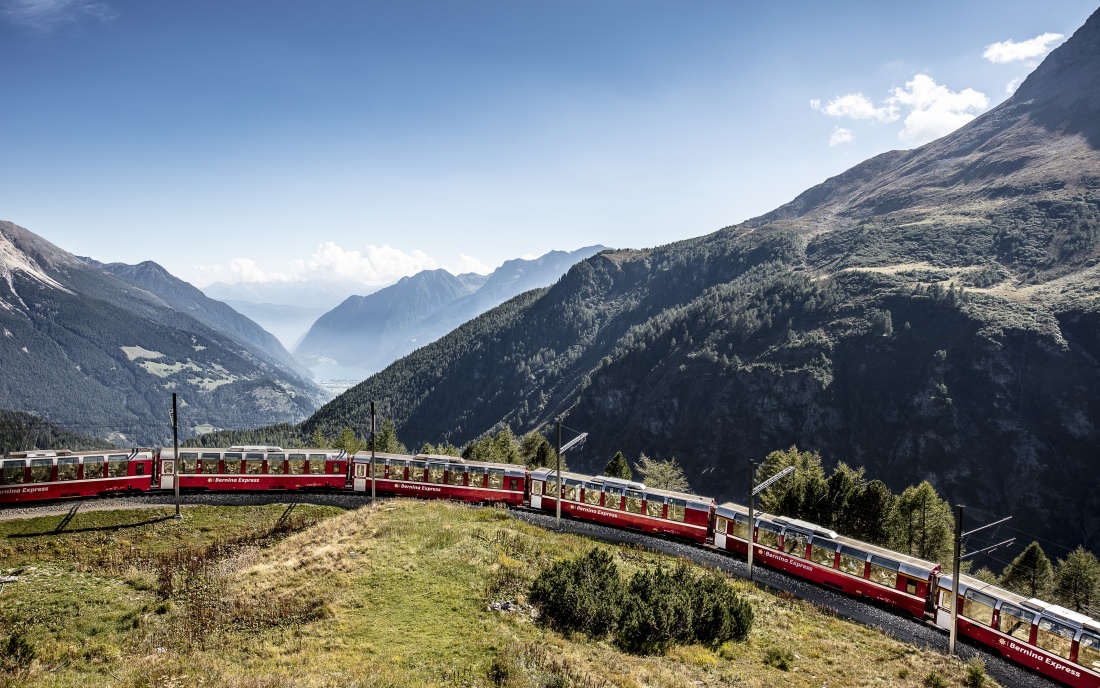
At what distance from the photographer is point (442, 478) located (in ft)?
166

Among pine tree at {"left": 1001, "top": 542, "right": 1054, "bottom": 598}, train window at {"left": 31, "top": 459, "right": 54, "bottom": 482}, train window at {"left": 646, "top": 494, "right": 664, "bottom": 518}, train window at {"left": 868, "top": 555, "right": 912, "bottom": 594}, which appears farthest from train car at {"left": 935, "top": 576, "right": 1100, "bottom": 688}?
train window at {"left": 31, "top": 459, "right": 54, "bottom": 482}

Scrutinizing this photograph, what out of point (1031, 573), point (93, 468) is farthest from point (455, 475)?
→ point (1031, 573)

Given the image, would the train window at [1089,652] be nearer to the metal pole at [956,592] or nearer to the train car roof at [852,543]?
the metal pole at [956,592]

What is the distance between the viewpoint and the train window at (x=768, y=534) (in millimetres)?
39312

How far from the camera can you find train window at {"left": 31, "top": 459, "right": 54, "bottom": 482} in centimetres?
4375

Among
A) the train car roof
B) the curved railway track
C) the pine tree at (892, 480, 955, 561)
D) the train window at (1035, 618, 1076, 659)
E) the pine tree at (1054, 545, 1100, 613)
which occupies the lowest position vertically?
the pine tree at (1054, 545, 1100, 613)

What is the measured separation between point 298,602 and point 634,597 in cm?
1481

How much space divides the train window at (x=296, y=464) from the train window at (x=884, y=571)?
43.5 meters

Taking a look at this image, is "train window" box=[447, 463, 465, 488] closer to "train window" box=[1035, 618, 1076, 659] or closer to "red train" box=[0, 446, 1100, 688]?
"red train" box=[0, 446, 1100, 688]

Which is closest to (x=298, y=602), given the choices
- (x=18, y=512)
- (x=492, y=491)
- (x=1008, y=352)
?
(x=492, y=491)

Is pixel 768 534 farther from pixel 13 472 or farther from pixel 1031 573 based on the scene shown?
pixel 13 472

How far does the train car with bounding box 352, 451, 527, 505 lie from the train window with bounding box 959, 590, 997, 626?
99.2 feet

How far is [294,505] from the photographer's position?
4603 centimetres

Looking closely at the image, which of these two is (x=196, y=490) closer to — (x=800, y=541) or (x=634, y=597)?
(x=634, y=597)
